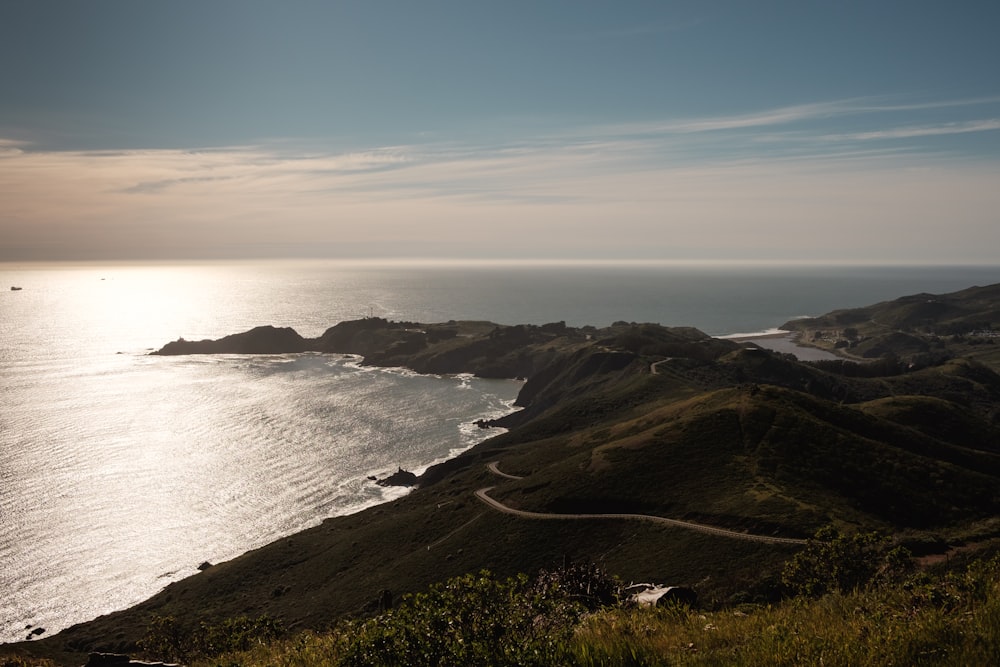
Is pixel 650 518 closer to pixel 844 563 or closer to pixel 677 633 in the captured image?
pixel 844 563

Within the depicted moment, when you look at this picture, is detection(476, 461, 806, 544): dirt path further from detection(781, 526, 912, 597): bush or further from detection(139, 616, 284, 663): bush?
detection(139, 616, 284, 663): bush

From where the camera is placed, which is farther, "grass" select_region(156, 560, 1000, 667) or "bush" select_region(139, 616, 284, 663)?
"bush" select_region(139, 616, 284, 663)

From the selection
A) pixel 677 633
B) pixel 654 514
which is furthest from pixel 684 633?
pixel 654 514

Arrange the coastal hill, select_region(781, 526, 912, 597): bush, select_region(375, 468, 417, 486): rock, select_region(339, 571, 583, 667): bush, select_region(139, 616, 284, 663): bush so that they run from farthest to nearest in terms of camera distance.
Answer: select_region(375, 468, 417, 486): rock < the coastal hill < select_region(139, 616, 284, 663): bush < select_region(781, 526, 912, 597): bush < select_region(339, 571, 583, 667): bush

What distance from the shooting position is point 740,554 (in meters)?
62.4

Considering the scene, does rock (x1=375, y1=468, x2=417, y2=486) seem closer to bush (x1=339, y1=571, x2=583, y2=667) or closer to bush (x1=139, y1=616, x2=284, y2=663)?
bush (x1=139, y1=616, x2=284, y2=663)

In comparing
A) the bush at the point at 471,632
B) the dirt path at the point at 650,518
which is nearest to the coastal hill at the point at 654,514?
the dirt path at the point at 650,518

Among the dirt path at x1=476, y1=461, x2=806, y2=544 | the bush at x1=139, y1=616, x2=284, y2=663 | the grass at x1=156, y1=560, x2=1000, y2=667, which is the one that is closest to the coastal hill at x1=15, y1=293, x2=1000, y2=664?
the dirt path at x1=476, y1=461, x2=806, y2=544

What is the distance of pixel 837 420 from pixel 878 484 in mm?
24995

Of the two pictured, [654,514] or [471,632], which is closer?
[471,632]

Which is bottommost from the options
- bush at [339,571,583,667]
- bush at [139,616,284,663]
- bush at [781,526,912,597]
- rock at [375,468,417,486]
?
rock at [375,468,417,486]

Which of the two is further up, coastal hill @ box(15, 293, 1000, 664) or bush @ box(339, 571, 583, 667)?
bush @ box(339, 571, 583, 667)

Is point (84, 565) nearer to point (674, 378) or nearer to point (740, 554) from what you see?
point (740, 554)

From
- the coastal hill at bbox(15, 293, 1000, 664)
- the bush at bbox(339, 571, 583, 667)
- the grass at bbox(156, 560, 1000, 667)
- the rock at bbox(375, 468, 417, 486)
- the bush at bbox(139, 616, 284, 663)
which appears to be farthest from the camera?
the rock at bbox(375, 468, 417, 486)
